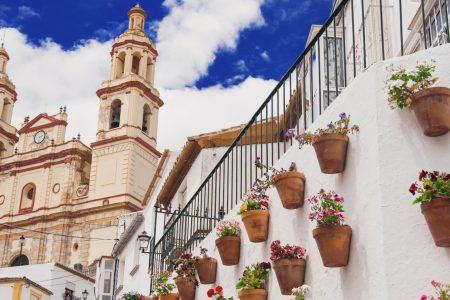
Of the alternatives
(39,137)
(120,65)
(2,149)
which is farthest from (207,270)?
(2,149)

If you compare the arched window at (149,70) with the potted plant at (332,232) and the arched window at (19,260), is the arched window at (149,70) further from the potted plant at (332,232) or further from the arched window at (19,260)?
the potted plant at (332,232)

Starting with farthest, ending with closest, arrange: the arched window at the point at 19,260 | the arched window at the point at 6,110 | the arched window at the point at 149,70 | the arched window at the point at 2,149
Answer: the arched window at the point at 6,110
the arched window at the point at 2,149
the arched window at the point at 149,70
the arched window at the point at 19,260

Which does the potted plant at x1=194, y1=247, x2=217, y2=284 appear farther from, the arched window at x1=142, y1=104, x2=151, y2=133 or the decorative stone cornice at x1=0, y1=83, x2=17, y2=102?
the decorative stone cornice at x1=0, y1=83, x2=17, y2=102

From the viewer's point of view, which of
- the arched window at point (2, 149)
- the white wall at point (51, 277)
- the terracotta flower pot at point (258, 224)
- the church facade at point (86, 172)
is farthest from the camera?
the arched window at point (2, 149)

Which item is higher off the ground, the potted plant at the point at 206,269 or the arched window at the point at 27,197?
the arched window at the point at 27,197

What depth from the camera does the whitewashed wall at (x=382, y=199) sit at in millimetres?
4109

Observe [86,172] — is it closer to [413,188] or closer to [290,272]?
[290,272]

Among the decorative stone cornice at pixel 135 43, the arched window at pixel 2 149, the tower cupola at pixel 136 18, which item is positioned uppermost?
the tower cupola at pixel 136 18

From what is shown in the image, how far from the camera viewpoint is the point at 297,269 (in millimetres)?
5230

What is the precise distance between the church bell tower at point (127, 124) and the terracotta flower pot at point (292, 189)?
1766 inches

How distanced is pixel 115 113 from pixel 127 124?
2.82 meters

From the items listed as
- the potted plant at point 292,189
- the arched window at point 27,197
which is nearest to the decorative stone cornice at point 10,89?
the arched window at point 27,197

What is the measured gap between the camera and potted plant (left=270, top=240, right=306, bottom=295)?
17.1ft

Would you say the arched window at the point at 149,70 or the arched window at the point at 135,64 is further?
the arched window at the point at 149,70
